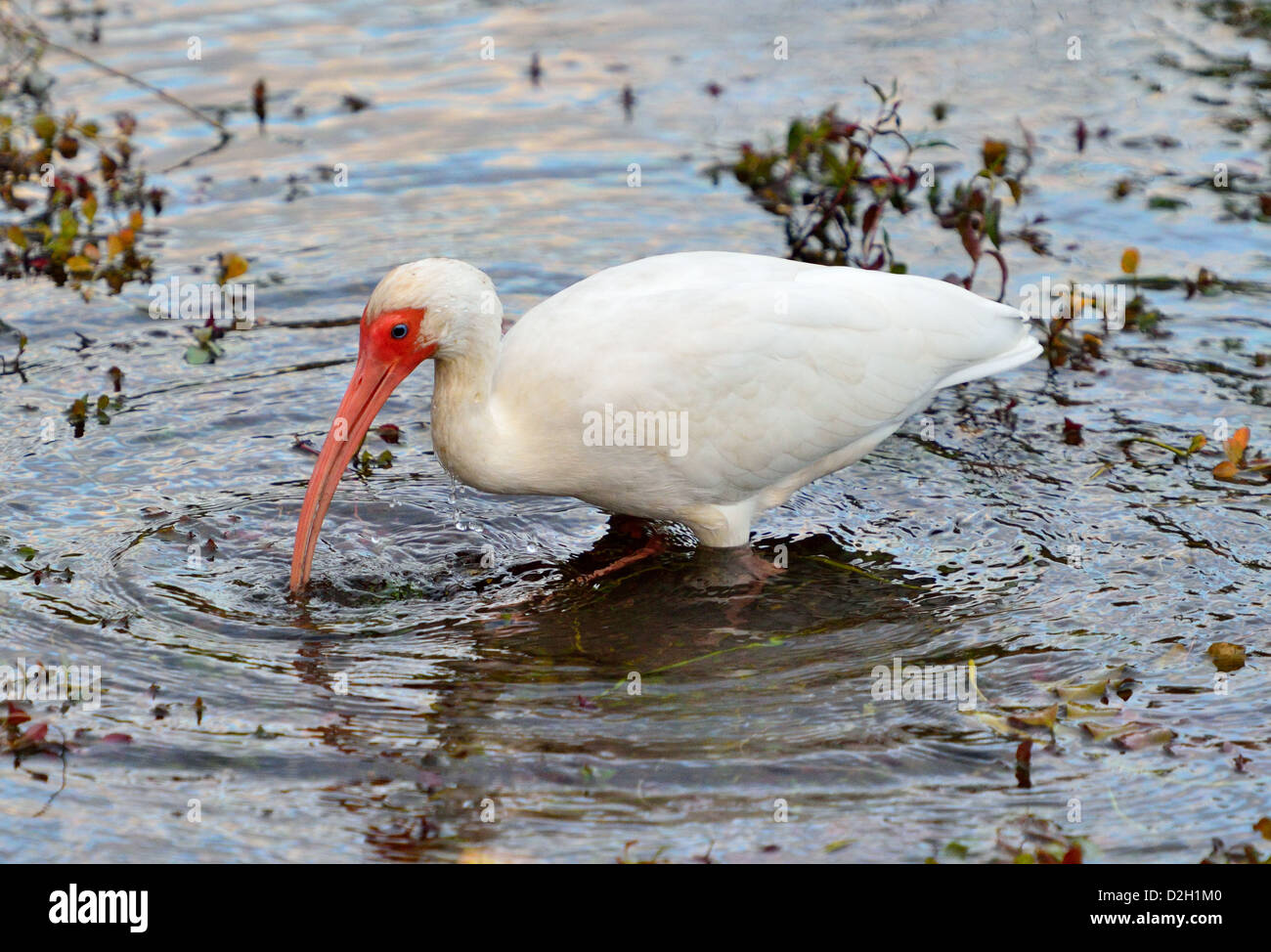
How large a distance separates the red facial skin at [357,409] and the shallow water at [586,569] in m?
0.22

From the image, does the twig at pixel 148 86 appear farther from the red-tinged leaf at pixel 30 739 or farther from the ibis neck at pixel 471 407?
the red-tinged leaf at pixel 30 739

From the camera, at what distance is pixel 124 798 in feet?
14.2

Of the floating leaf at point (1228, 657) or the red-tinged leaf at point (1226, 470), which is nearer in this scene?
the floating leaf at point (1228, 657)

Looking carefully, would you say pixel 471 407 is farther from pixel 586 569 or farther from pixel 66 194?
pixel 66 194

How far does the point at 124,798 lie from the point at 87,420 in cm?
264

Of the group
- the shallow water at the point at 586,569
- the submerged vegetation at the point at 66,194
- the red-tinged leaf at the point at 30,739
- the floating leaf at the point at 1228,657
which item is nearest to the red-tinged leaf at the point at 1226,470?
the shallow water at the point at 586,569

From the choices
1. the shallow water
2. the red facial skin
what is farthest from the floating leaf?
the red facial skin

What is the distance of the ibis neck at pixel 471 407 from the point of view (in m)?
5.29

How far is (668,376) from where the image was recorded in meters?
5.40

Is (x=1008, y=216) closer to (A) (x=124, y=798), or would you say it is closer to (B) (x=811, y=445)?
(B) (x=811, y=445)

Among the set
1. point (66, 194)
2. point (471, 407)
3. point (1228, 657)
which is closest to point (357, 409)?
point (471, 407)

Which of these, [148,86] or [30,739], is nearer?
[30,739]

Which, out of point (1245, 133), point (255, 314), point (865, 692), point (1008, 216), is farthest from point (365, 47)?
point (865, 692)

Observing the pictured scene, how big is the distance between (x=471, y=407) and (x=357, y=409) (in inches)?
15.5
